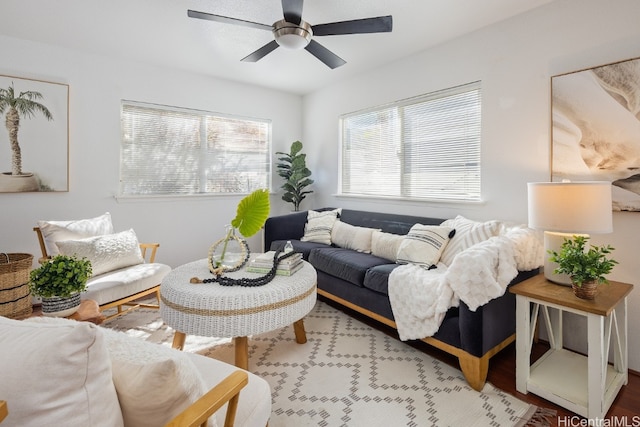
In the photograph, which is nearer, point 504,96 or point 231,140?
point 504,96

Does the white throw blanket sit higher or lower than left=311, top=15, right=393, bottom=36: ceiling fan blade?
lower

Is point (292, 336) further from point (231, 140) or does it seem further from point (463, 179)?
point (231, 140)

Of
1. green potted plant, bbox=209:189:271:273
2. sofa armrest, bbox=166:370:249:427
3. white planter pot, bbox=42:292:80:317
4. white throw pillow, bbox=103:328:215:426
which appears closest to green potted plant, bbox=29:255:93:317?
white planter pot, bbox=42:292:80:317

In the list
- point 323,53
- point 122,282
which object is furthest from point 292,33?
point 122,282

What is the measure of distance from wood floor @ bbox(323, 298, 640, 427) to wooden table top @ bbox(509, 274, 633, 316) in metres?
0.57

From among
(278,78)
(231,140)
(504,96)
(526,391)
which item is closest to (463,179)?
(504,96)

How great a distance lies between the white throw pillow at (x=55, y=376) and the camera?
2.02 ft

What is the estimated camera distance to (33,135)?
2996mm

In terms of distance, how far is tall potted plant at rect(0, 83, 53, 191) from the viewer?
287cm

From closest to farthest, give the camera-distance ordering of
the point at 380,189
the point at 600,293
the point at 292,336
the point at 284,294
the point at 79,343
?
the point at 79,343
the point at 600,293
the point at 284,294
the point at 292,336
the point at 380,189

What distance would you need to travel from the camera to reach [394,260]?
283 cm

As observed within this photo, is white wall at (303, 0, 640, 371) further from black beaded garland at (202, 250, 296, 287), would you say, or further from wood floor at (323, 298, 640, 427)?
black beaded garland at (202, 250, 296, 287)

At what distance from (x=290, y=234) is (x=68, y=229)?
212 centimetres

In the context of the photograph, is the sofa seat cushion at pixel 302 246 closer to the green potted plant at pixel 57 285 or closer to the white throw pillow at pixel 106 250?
the white throw pillow at pixel 106 250
